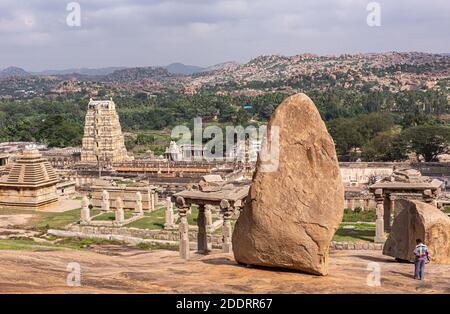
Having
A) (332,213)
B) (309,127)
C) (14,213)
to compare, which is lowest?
(14,213)

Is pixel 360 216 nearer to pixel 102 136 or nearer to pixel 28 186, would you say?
pixel 28 186

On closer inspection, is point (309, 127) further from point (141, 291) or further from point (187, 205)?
point (187, 205)

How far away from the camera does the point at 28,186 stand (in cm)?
4019

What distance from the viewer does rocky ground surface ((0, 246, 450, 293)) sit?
35.1ft

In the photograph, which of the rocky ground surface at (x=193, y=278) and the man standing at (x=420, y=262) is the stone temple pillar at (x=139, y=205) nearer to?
the rocky ground surface at (x=193, y=278)

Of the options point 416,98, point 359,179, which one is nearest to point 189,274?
point 359,179

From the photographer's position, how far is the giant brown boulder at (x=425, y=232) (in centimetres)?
1579

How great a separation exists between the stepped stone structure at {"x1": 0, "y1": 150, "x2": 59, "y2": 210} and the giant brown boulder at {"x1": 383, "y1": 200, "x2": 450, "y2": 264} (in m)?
30.7

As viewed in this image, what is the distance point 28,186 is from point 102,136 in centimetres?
2774

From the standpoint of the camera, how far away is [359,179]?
5728cm

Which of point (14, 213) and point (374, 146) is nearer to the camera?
point (14, 213)

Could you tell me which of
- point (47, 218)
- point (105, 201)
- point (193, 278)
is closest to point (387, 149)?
point (105, 201)

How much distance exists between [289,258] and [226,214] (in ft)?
29.1

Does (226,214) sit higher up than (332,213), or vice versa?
(332,213)
